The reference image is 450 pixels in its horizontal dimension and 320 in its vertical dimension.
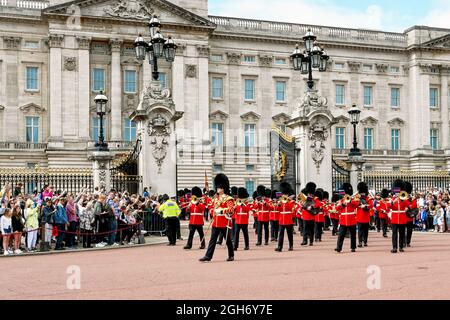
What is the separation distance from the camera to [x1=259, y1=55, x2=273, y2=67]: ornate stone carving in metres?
53.9

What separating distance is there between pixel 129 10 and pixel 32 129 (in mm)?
11347

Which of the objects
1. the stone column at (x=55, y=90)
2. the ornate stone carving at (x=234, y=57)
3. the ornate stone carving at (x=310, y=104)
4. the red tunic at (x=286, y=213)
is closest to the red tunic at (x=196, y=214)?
the red tunic at (x=286, y=213)

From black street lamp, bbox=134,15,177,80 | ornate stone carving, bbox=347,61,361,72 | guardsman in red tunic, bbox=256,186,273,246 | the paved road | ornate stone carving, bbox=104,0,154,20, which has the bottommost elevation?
the paved road

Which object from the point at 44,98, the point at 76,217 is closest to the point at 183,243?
the point at 76,217

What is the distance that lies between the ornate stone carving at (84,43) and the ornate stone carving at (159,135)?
2765 cm

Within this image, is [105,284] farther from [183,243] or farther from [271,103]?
[271,103]

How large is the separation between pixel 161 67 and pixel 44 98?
354 inches

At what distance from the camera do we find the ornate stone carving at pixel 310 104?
23.5m

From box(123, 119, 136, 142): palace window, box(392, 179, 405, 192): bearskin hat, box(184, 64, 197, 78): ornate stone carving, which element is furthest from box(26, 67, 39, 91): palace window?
box(392, 179, 405, 192): bearskin hat

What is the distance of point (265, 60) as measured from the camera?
54.0m

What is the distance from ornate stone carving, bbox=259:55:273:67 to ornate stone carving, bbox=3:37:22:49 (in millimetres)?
18969

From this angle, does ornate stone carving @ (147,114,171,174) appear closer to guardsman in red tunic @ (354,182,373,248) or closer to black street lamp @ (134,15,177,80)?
black street lamp @ (134,15,177,80)

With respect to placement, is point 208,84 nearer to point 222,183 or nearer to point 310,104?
point 310,104

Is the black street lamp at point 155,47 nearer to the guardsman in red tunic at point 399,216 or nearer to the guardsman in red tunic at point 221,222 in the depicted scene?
the guardsman in red tunic at point 221,222
